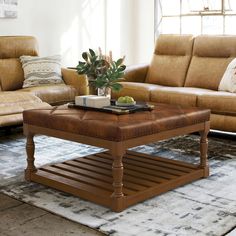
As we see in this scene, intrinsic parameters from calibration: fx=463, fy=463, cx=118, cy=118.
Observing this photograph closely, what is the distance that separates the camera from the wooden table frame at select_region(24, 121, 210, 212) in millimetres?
2525

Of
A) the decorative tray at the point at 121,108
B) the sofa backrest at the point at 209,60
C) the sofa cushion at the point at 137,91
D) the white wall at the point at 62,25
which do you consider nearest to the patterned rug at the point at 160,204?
the decorative tray at the point at 121,108

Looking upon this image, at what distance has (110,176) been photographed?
2.94 metres

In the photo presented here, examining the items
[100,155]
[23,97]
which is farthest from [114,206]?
[23,97]

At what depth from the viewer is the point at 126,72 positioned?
16.5ft

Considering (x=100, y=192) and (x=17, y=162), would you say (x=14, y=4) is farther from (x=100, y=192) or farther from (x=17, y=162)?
(x=100, y=192)

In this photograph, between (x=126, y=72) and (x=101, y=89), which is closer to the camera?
(x=101, y=89)

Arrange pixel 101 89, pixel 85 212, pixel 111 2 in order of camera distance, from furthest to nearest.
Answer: pixel 111 2 < pixel 101 89 < pixel 85 212

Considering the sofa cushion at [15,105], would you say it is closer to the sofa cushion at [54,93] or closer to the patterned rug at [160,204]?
the sofa cushion at [54,93]

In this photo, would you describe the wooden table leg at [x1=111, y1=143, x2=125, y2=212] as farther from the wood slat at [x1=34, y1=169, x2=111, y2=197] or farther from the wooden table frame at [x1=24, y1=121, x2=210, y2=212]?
the wood slat at [x1=34, y1=169, x2=111, y2=197]

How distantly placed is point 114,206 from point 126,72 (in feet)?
8.81

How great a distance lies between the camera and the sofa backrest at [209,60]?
4.68 metres

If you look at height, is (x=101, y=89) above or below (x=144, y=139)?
above

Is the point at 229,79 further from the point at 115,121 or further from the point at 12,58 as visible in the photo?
the point at 12,58

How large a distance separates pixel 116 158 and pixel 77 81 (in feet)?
8.49
